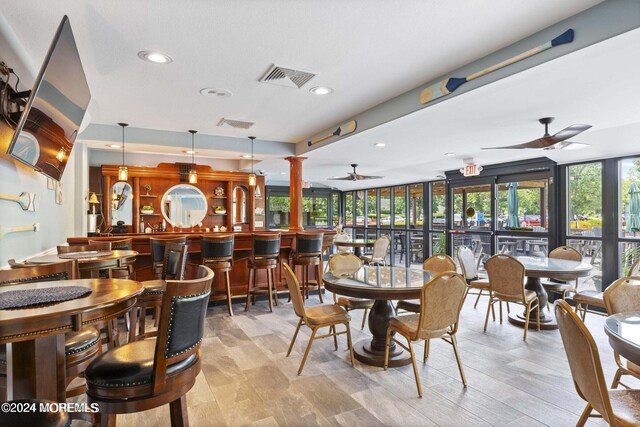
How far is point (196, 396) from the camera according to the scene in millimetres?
2656

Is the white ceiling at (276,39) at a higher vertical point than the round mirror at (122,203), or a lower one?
higher

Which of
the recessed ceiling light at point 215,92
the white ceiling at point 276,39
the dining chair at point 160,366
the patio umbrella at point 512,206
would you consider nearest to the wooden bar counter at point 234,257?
the white ceiling at point 276,39

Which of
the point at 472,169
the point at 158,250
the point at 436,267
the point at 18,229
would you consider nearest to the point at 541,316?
the point at 436,267

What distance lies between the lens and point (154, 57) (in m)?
2.86

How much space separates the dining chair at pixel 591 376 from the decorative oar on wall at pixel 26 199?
11.6ft

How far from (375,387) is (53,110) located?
293 cm

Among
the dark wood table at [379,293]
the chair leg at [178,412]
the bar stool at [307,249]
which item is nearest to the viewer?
the chair leg at [178,412]

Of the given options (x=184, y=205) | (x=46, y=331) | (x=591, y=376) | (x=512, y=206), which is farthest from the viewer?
(x=184, y=205)

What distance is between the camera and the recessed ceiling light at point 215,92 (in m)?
3.62

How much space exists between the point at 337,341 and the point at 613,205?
4.52 meters

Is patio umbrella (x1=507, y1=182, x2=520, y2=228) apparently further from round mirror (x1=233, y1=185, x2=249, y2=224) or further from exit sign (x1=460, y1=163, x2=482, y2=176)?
round mirror (x1=233, y1=185, x2=249, y2=224)

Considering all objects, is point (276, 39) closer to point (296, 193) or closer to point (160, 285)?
point (160, 285)

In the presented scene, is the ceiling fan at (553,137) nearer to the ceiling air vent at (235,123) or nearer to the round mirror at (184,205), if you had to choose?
the ceiling air vent at (235,123)

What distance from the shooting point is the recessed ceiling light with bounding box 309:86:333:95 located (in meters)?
3.56
